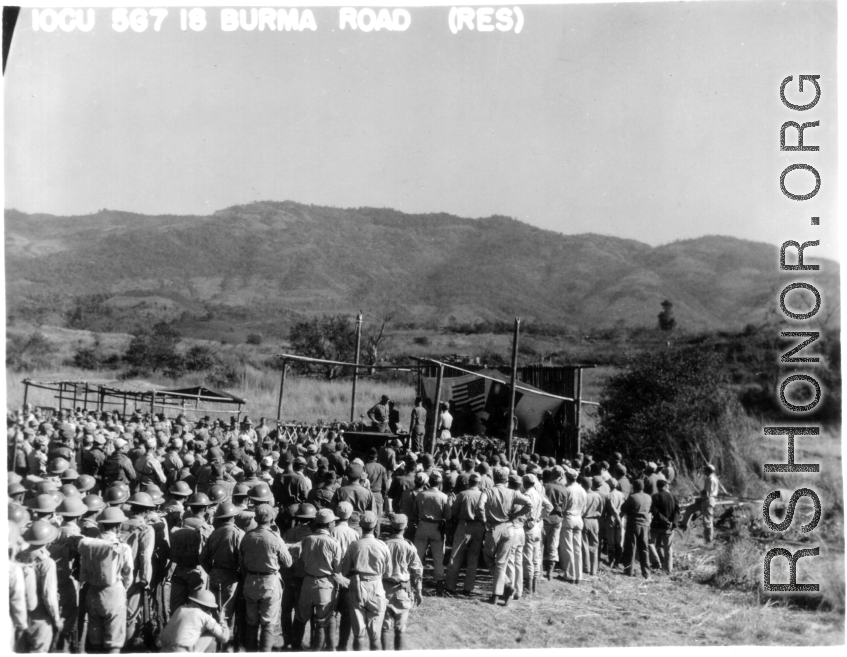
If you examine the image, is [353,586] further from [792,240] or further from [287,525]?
[792,240]

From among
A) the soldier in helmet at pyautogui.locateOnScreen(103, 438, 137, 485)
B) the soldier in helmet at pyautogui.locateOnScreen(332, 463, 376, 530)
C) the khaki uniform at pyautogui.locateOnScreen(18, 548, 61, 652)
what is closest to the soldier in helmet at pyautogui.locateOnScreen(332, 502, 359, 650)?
the soldier in helmet at pyautogui.locateOnScreen(332, 463, 376, 530)

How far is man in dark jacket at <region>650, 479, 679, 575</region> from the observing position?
1315 centimetres

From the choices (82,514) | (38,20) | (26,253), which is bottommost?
(82,514)

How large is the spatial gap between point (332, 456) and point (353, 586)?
21.2 feet

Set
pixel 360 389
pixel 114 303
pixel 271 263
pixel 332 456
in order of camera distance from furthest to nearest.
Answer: pixel 271 263 → pixel 114 303 → pixel 360 389 → pixel 332 456

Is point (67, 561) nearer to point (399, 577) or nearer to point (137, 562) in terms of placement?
point (137, 562)

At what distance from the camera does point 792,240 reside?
11.5 meters

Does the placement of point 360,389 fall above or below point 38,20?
below

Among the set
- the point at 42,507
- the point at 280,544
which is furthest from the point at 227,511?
the point at 42,507

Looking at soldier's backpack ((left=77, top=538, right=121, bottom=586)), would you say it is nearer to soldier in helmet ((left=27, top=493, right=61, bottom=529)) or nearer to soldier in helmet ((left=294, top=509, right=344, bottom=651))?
soldier in helmet ((left=27, top=493, right=61, bottom=529))

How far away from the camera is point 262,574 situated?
8.73 metres

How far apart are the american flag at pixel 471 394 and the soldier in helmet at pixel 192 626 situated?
1585 cm

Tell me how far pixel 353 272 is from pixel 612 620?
61327 mm

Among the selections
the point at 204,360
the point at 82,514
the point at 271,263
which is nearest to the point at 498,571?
the point at 82,514
